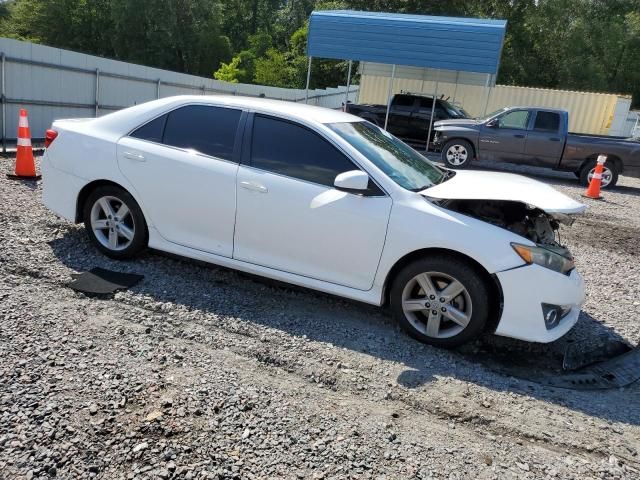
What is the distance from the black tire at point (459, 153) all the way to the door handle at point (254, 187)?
10.3m

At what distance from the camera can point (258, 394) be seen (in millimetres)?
3033

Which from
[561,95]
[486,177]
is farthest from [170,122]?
[561,95]

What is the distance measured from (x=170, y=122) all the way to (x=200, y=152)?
0.46m

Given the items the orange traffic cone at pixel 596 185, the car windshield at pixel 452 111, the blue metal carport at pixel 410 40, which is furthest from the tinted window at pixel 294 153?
the car windshield at pixel 452 111

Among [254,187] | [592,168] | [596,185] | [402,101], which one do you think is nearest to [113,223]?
[254,187]

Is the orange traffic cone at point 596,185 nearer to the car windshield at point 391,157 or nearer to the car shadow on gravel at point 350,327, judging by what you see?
the car shadow on gravel at point 350,327

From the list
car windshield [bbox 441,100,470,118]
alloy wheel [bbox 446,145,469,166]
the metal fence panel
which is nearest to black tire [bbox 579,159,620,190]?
alloy wheel [bbox 446,145,469,166]

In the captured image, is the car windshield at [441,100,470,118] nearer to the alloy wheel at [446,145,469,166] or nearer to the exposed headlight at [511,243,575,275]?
the alloy wheel at [446,145,469,166]

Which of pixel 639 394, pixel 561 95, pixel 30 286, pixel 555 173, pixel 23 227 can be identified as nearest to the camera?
pixel 639 394

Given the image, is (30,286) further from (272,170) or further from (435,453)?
(435,453)

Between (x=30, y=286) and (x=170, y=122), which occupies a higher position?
(x=170, y=122)

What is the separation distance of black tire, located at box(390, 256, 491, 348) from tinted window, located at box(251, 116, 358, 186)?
3.04 feet

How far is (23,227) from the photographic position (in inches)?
209

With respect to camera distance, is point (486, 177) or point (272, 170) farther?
point (486, 177)
